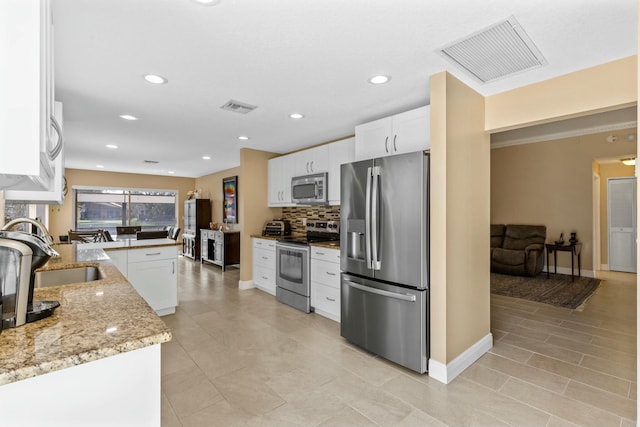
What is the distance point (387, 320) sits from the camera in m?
2.67

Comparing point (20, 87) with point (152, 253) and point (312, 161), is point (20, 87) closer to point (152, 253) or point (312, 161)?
point (152, 253)

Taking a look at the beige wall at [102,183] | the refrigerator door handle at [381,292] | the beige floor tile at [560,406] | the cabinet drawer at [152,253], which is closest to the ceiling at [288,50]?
the cabinet drawer at [152,253]

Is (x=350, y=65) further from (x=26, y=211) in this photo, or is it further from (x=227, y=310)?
(x=26, y=211)

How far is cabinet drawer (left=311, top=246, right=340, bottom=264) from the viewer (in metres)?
3.66

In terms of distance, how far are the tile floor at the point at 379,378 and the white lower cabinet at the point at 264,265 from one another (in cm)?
101

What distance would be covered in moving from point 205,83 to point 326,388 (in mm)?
2610

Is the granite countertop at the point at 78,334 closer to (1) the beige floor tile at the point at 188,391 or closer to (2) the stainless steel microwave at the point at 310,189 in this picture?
(1) the beige floor tile at the point at 188,391

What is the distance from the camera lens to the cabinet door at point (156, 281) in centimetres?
372

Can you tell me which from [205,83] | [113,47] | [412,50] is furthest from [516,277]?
[113,47]

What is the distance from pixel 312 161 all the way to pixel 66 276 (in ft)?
10.2

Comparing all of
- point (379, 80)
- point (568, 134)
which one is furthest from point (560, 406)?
point (568, 134)

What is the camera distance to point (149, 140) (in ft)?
15.4

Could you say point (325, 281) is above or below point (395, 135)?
below

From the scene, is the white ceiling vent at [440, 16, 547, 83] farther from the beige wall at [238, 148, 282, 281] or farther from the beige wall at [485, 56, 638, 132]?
the beige wall at [238, 148, 282, 281]
